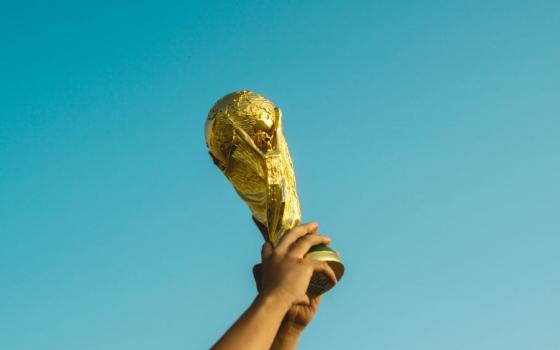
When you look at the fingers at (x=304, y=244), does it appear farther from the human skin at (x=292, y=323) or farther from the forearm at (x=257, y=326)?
the human skin at (x=292, y=323)

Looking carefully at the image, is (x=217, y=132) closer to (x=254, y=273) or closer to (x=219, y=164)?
(x=219, y=164)

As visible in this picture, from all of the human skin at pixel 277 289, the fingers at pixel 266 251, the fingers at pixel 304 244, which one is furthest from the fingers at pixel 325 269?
the fingers at pixel 266 251

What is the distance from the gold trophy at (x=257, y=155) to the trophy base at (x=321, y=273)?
677 millimetres

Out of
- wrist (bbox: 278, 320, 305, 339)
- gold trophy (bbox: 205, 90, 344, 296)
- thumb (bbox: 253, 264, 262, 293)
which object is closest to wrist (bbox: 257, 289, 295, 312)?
thumb (bbox: 253, 264, 262, 293)

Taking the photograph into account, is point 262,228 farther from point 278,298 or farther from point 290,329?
point 278,298

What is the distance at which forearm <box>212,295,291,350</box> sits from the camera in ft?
11.5

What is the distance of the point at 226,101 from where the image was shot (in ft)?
18.3

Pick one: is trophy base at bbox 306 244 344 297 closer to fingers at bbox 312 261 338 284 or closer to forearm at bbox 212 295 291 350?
fingers at bbox 312 261 338 284

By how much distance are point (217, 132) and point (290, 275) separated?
1.88 meters

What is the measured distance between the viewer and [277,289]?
12.6 feet

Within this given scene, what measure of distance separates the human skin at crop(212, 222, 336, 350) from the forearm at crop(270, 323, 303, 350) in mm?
705

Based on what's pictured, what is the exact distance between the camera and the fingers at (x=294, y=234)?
4188mm

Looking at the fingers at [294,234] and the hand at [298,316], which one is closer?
the fingers at [294,234]

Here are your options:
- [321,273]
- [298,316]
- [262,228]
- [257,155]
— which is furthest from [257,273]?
[257,155]
